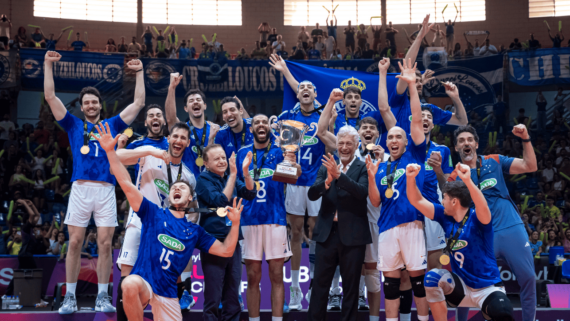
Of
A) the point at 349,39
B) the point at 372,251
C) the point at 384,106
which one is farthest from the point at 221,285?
the point at 349,39

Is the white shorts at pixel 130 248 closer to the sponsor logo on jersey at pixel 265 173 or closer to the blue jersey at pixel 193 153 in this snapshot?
the blue jersey at pixel 193 153

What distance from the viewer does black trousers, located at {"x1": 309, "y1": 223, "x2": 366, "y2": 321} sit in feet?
17.2

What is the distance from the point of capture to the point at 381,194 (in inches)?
212

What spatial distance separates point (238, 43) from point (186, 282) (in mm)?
17275

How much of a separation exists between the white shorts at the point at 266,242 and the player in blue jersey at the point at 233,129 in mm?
1100

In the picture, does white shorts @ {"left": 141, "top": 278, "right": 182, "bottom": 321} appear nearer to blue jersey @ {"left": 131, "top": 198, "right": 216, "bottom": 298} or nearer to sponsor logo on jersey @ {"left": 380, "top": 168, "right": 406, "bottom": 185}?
blue jersey @ {"left": 131, "top": 198, "right": 216, "bottom": 298}

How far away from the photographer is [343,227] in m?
5.34

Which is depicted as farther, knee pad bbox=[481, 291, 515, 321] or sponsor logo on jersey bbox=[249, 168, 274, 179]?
sponsor logo on jersey bbox=[249, 168, 274, 179]

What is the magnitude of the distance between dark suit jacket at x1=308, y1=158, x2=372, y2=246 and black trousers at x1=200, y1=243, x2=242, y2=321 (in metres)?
0.88

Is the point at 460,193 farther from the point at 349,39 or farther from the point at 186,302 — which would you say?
the point at 349,39

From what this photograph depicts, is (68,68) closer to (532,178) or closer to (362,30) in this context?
(362,30)

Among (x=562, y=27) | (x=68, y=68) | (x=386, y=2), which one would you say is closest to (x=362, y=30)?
(x=386, y=2)

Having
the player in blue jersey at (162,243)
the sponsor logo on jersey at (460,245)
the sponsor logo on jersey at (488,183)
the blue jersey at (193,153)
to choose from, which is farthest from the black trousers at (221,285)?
the sponsor logo on jersey at (488,183)

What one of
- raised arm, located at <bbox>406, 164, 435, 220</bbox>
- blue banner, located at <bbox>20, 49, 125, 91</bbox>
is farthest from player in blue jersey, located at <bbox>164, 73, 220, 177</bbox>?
blue banner, located at <bbox>20, 49, 125, 91</bbox>
